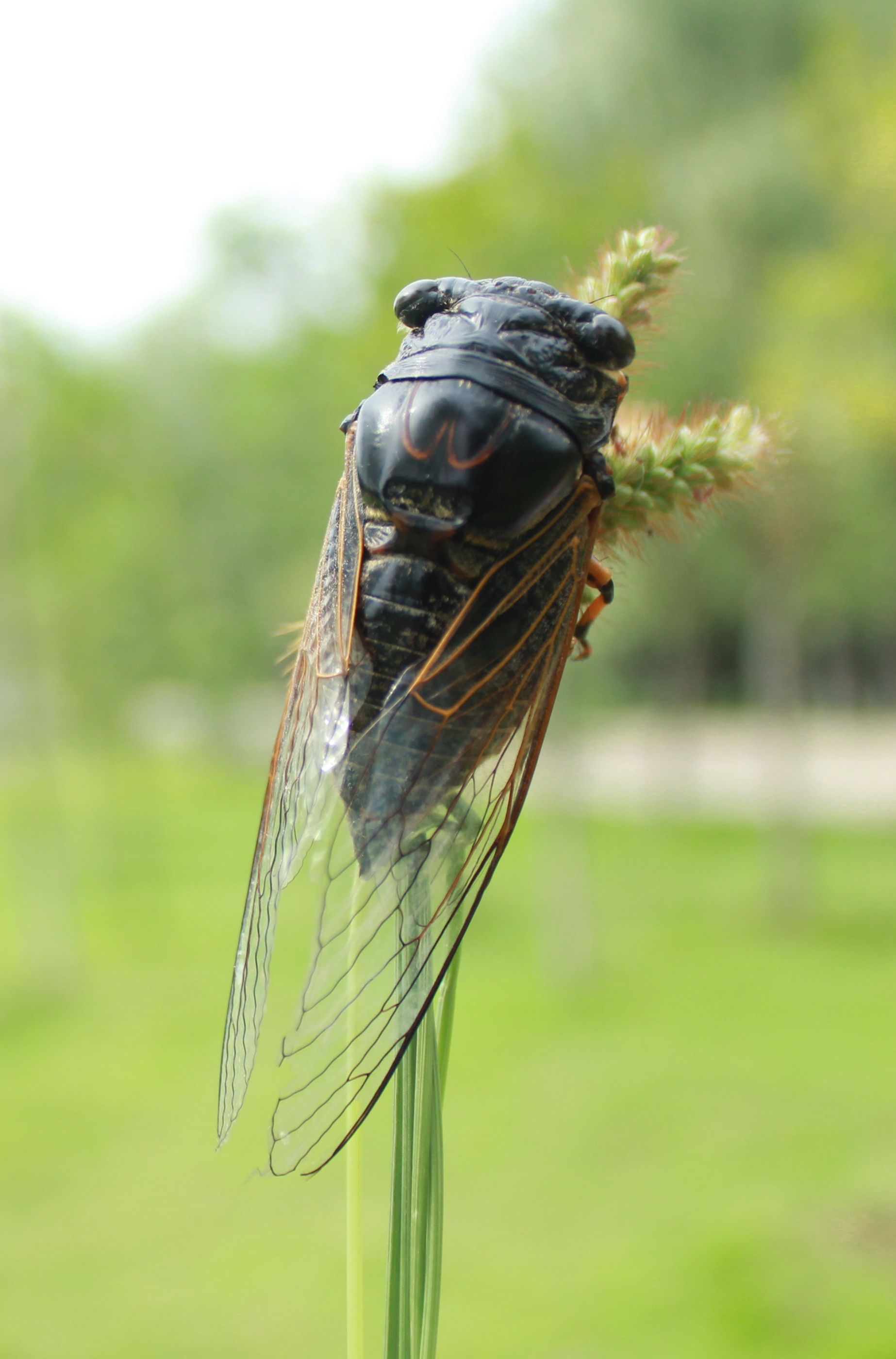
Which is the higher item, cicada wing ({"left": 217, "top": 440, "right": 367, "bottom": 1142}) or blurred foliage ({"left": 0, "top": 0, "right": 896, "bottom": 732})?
blurred foliage ({"left": 0, "top": 0, "right": 896, "bottom": 732})

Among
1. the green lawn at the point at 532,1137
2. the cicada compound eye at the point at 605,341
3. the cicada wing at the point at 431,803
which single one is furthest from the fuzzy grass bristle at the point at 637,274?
the green lawn at the point at 532,1137

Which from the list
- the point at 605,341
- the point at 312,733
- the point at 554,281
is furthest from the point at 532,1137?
the point at 605,341

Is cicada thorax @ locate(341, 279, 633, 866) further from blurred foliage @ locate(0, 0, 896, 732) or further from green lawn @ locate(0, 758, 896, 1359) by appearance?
blurred foliage @ locate(0, 0, 896, 732)

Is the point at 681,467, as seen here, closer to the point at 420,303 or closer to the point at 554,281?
the point at 420,303

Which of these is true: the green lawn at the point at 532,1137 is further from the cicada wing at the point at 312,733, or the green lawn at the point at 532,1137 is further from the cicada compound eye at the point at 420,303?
the cicada compound eye at the point at 420,303

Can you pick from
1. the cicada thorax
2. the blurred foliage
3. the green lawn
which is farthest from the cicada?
the blurred foliage

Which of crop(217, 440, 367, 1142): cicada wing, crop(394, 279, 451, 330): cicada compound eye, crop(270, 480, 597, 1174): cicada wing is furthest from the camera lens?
crop(394, 279, 451, 330): cicada compound eye

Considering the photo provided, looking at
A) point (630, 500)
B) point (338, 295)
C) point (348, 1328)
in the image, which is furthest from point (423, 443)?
point (338, 295)
